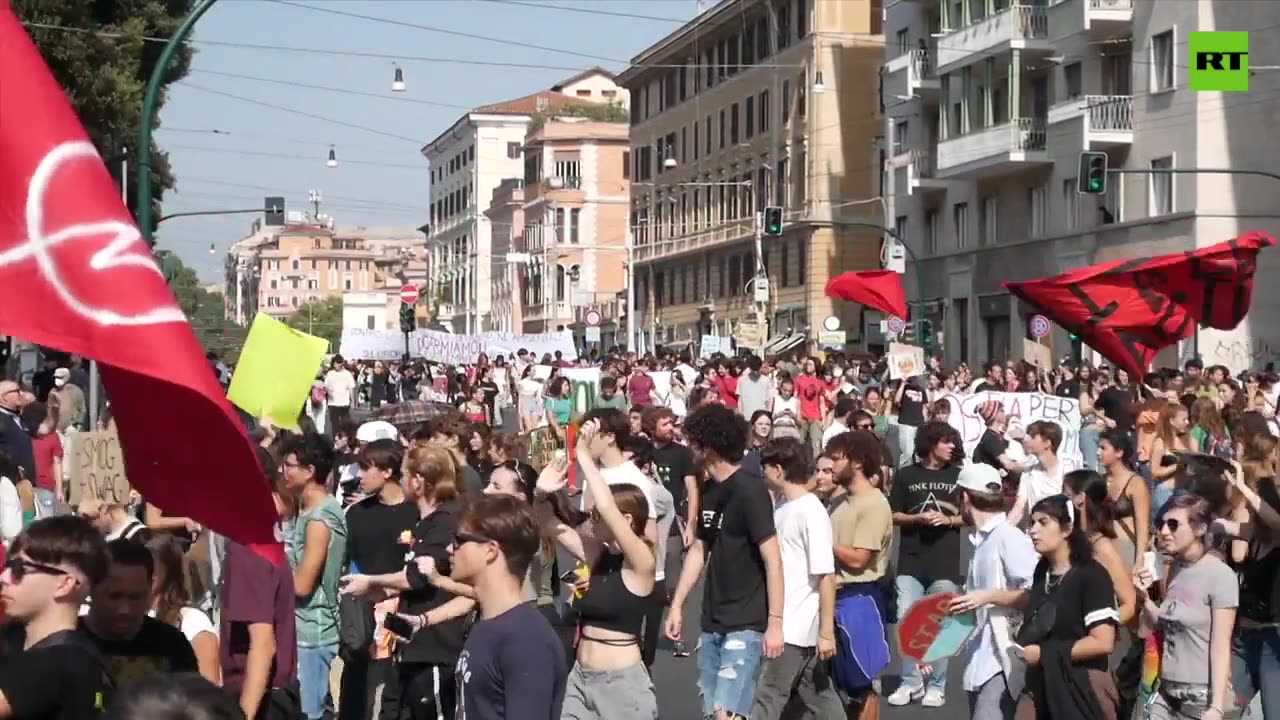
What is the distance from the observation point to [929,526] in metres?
11.8

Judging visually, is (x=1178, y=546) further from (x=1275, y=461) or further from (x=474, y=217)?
(x=474, y=217)

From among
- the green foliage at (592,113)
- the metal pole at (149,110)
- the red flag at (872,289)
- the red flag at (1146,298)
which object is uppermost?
the green foliage at (592,113)

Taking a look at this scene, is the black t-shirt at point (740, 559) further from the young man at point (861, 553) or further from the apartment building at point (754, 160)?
the apartment building at point (754, 160)

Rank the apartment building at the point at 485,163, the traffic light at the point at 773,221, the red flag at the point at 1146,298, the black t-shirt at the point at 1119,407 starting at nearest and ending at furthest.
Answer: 1. the black t-shirt at the point at 1119,407
2. the red flag at the point at 1146,298
3. the traffic light at the point at 773,221
4. the apartment building at the point at 485,163

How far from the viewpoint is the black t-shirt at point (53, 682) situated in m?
4.57

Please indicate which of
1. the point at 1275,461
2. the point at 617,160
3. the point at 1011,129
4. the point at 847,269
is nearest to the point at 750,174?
the point at 847,269

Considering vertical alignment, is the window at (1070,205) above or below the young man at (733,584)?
above

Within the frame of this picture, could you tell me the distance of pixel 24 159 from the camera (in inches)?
193

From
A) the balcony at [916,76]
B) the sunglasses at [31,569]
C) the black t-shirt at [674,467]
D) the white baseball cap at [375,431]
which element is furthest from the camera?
the balcony at [916,76]

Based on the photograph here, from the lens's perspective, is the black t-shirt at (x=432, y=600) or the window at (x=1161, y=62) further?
the window at (x=1161, y=62)

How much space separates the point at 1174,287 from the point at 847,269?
154ft

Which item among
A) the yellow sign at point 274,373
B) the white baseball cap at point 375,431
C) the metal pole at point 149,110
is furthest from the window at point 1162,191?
the yellow sign at point 274,373

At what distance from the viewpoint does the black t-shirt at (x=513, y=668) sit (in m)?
5.97

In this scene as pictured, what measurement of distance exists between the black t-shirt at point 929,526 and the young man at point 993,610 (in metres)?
2.11
